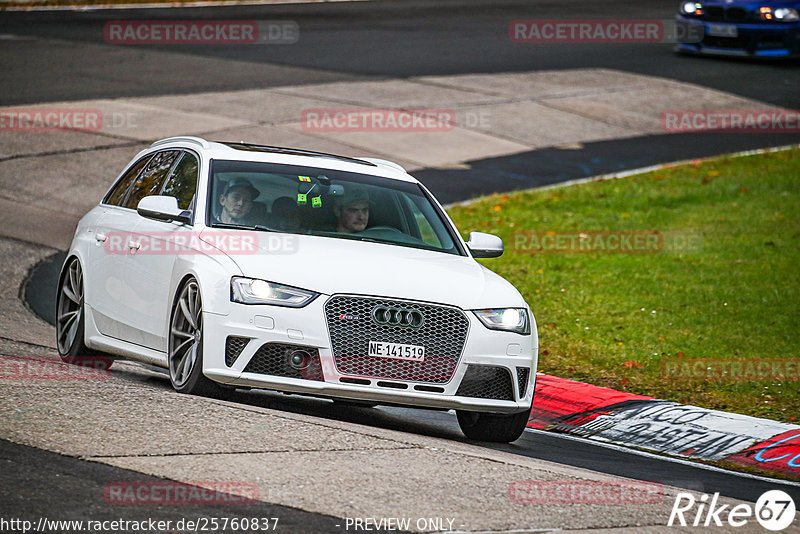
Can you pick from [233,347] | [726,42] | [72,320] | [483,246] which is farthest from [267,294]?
[726,42]

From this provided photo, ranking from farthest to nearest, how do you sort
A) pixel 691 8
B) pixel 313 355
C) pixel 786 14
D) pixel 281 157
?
pixel 691 8 → pixel 786 14 → pixel 281 157 → pixel 313 355

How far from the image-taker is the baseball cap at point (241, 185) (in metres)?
8.71

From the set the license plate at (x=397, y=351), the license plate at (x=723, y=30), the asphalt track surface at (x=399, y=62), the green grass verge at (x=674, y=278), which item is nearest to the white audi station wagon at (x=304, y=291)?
the license plate at (x=397, y=351)

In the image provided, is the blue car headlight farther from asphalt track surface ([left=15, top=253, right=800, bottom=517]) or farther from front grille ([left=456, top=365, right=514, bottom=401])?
front grille ([left=456, top=365, right=514, bottom=401])

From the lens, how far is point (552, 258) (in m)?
15.1

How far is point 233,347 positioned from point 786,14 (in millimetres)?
21071

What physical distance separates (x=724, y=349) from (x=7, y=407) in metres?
6.54

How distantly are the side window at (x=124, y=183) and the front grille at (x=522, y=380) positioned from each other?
3517 mm

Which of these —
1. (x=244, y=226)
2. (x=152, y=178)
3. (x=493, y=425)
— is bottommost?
(x=493, y=425)

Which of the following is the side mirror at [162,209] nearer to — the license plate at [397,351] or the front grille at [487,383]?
the license plate at [397,351]

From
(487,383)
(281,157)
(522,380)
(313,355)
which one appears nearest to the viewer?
(313,355)

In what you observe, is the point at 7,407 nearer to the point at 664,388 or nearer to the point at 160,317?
the point at 160,317

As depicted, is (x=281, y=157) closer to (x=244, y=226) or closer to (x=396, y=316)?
(x=244, y=226)

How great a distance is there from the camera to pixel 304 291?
299 inches
